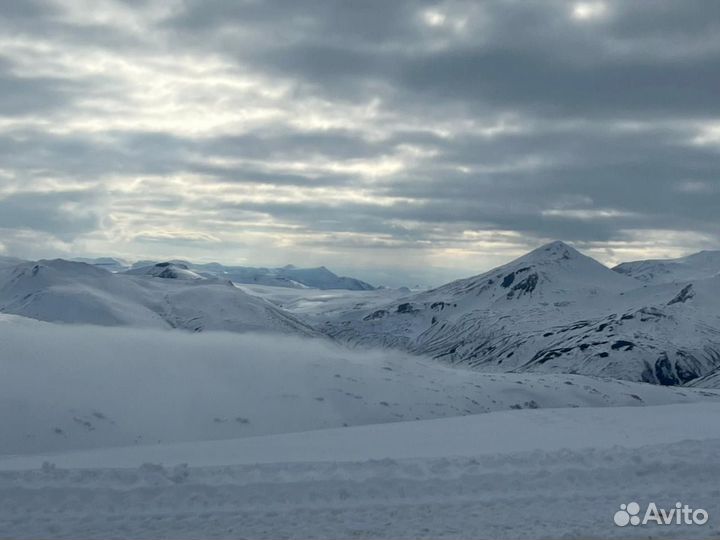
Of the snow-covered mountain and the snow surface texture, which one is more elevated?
the snow surface texture

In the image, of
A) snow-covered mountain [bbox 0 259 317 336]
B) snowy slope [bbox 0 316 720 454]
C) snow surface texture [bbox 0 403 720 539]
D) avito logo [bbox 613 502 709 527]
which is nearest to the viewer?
snow surface texture [bbox 0 403 720 539]

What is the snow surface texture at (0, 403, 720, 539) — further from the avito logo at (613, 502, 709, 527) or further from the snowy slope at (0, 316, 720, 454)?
the snowy slope at (0, 316, 720, 454)

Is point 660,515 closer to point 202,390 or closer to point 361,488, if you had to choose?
point 361,488

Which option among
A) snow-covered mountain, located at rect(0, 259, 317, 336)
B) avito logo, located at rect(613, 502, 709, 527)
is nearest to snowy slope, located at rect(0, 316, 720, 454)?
avito logo, located at rect(613, 502, 709, 527)

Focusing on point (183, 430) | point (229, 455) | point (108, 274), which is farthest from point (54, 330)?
point (108, 274)

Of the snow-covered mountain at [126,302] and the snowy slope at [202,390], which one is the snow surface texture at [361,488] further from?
the snow-covered mountain at [126,302]

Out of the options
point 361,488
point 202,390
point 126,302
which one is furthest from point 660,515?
point 126,302
